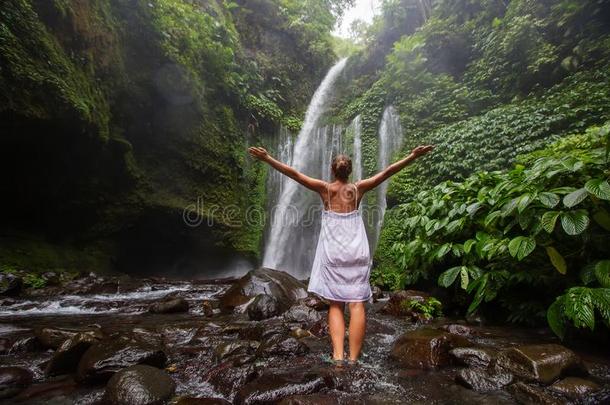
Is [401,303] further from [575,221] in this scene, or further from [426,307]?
[575,221]

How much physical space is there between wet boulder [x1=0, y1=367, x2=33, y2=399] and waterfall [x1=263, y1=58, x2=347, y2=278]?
919cm

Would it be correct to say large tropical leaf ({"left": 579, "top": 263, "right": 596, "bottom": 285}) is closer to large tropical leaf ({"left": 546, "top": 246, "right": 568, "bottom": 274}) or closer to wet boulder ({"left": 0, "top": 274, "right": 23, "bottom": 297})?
large tropical leaf ({"left": 546, "top": 246, "right": 568, "bottom": 274})

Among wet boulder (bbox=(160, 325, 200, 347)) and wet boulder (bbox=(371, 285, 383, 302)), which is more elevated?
wet boulder (bbox=(371, 285, 383, 302))

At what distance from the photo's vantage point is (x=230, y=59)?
12.1 metres

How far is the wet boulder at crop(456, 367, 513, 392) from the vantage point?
2.23 m

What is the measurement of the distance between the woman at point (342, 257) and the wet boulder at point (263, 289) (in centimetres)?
275

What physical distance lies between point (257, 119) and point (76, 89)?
7.24m

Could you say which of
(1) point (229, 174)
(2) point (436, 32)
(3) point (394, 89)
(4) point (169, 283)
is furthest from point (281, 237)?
(2) point (436, 32)

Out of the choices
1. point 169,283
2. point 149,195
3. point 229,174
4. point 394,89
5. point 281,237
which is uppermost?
point 394,89

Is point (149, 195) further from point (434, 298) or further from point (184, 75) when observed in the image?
point (434, 298)

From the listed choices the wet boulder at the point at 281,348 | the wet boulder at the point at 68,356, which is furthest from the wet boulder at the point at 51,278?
the wet boulder at the point at 281,348

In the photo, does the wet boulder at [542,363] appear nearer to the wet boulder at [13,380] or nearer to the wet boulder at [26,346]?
the wet boulder at [13,380]

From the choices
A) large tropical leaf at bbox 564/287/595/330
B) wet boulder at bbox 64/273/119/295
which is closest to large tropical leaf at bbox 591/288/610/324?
large tropical leaf at bbox 564/287/595/330

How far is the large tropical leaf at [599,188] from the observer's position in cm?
248
